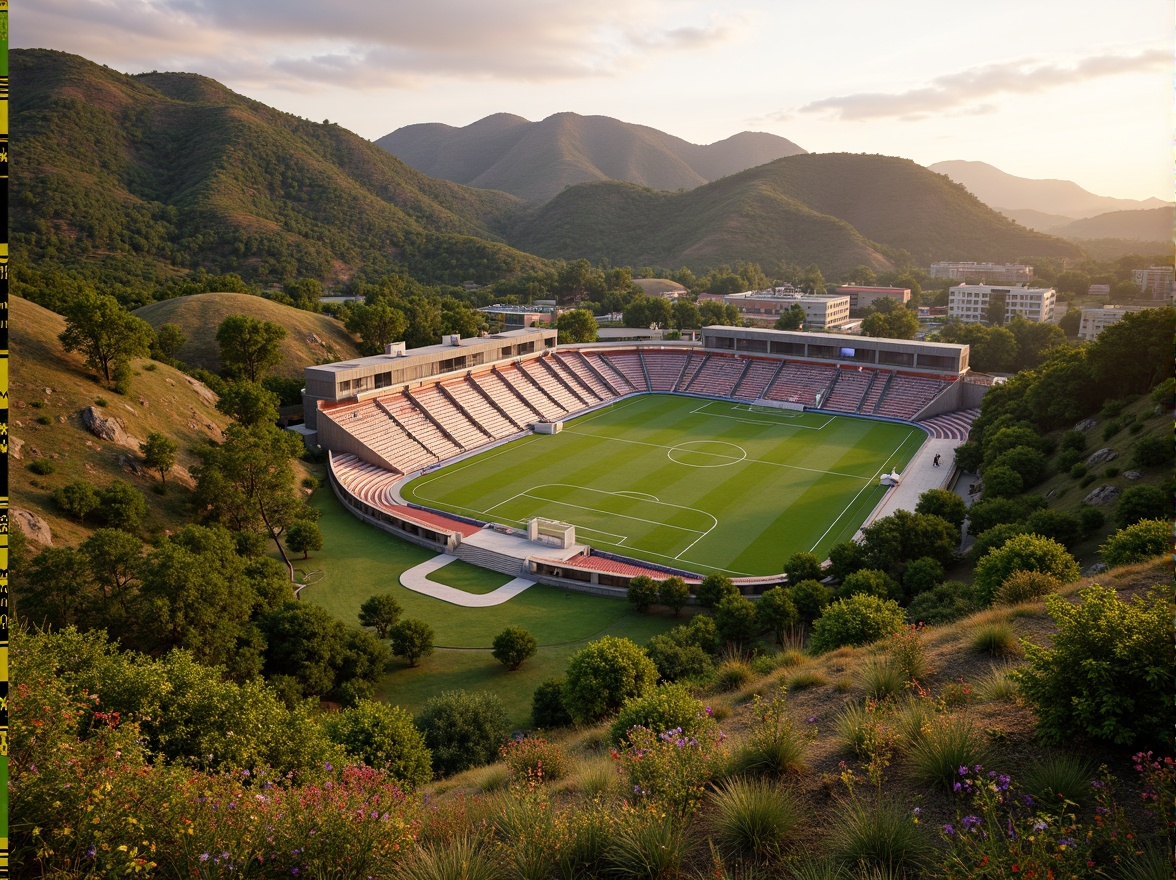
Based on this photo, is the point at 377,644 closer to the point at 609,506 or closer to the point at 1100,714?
the point at 609,506

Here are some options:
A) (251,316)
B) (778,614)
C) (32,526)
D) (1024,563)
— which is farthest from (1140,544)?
(251,316)

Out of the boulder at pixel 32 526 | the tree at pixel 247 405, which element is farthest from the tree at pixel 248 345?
the boulder at pixel 32 526

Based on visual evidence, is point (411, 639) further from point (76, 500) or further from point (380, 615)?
point (76, 500)

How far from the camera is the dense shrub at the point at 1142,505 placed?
1059 inches

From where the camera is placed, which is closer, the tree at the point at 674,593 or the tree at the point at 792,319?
the tree at the point at 674,593

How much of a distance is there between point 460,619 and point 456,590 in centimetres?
288

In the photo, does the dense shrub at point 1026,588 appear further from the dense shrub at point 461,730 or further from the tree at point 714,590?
the dense shrub at point 461,730

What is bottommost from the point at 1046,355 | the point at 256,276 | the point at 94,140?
the point at 1046,355

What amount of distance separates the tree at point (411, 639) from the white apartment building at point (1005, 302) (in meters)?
110

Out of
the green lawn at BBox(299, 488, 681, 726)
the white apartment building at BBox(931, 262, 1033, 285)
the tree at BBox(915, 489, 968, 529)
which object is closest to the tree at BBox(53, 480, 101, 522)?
the green lawn at BBox(299, 488, 681, 726)

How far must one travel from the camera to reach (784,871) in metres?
8.89

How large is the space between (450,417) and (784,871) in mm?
52339

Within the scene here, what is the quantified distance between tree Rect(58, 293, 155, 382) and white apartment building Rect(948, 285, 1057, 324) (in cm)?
11178

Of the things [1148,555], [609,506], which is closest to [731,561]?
[609,506]
